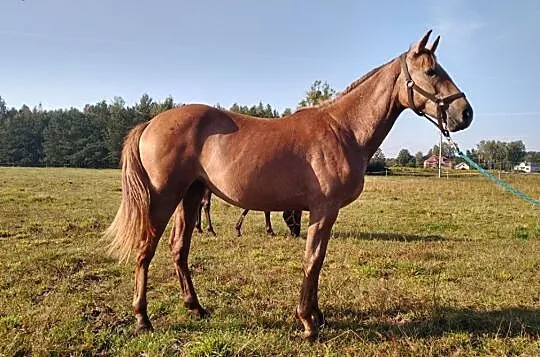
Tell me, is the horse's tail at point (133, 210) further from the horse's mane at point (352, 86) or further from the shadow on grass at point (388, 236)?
the shadow on grass at point (388, 236)

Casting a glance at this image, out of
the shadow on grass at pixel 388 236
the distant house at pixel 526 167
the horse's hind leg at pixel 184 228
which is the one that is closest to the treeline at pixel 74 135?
the distant house at pixel 526 167

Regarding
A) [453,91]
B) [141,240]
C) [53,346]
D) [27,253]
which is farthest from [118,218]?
[27,253]

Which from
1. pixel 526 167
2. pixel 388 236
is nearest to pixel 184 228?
pixel 388 236

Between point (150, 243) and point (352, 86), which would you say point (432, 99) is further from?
point (150, 243)

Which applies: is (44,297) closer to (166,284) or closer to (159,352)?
(166,284)

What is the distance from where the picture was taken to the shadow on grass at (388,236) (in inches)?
346

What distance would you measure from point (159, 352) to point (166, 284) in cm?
190

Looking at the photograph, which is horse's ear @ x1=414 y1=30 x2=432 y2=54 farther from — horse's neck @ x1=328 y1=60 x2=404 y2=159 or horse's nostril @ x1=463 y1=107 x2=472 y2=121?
horse's nostril @ x1=463 y1=107 x2=472 y2=121

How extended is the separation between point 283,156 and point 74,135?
65693mm

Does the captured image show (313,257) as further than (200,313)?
No

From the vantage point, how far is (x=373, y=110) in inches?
153

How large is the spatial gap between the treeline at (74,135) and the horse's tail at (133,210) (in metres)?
52.4

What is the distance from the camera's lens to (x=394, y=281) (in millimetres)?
5422

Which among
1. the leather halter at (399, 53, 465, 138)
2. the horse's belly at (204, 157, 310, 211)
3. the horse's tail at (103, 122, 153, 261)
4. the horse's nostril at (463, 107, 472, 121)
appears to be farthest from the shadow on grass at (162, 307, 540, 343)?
the horse's nostril at (463, 107, 472, 121)
